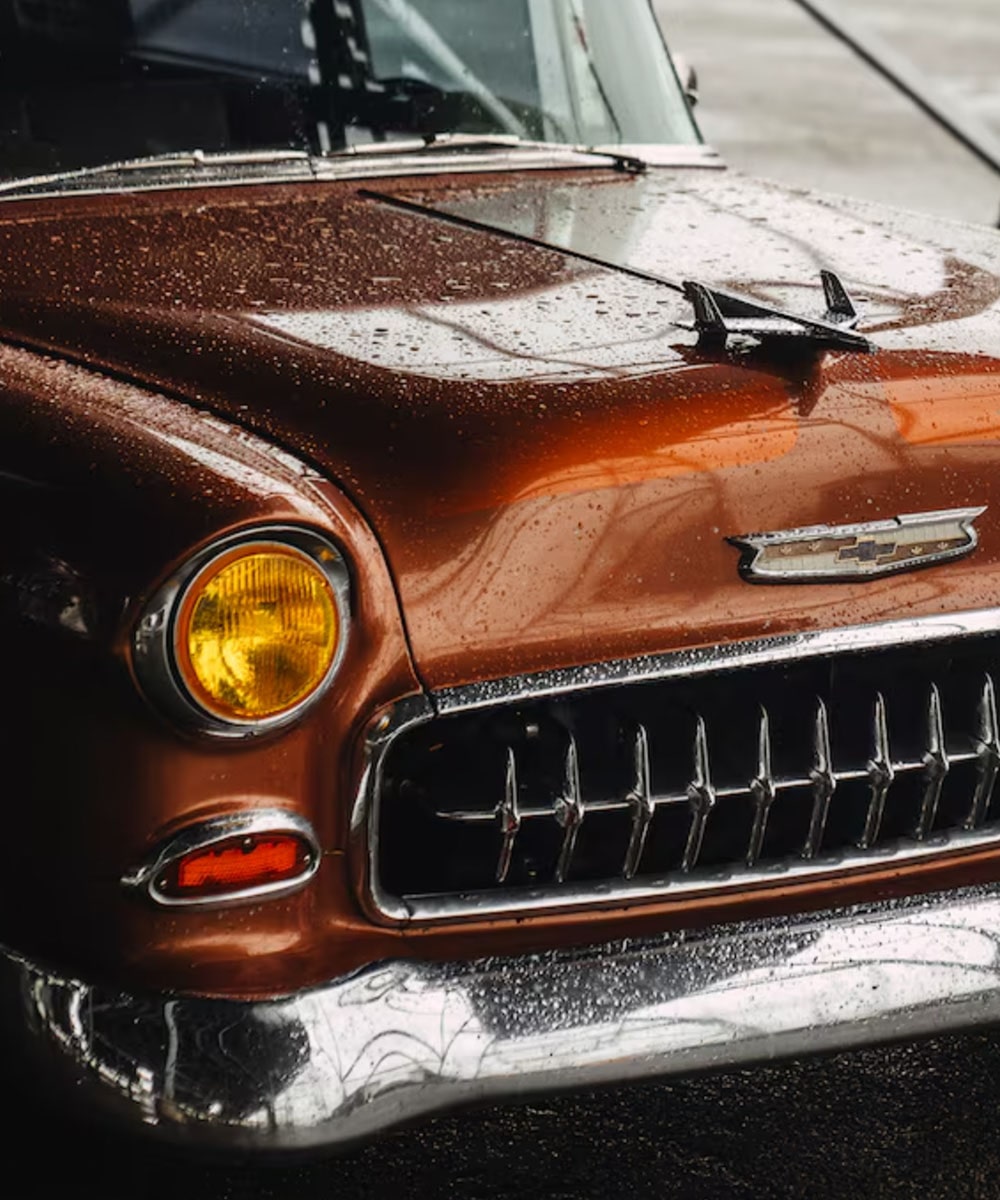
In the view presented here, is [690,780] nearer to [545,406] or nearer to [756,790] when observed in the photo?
[756,790]

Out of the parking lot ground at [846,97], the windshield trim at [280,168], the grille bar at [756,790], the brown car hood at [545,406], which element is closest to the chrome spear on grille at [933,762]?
the grille bar at [756,790]

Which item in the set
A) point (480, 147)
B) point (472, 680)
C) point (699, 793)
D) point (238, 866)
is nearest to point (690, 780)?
point (699, 793)

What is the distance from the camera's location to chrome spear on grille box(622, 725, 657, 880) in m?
2.12

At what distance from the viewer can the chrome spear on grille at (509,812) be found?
6.85 ft

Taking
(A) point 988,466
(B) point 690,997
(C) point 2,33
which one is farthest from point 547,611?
(C) point 2,33

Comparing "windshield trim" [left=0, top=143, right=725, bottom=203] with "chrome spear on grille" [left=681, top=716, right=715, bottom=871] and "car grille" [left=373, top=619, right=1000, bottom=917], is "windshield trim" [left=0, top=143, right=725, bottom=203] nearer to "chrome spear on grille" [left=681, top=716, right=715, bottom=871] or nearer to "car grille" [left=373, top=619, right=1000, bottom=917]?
"car grille" [left=373, top=619, right=1000, bottom=917]

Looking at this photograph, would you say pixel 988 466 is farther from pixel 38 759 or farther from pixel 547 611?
pixel 38 759

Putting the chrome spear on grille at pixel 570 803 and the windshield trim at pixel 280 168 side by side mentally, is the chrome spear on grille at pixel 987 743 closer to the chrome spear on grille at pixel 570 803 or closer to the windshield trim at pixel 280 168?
the chrome spear on grille at pixel 570 803

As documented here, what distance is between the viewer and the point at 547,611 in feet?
6.77

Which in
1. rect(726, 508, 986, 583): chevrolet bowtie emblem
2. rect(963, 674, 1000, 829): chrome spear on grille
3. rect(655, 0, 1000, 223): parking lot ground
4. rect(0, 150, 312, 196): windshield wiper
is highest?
rect(0, 150, 312, 196): windshield wiper

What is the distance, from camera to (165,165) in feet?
9.50

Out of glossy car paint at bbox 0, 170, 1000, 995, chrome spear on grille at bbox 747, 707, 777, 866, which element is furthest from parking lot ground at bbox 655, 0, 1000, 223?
chrome spear on grille at bbox 747, 707, 777, 866

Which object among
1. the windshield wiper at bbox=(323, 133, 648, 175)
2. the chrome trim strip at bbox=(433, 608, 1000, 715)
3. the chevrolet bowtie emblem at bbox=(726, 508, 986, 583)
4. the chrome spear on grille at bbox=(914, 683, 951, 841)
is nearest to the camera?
the chrome trim strip at bbox=(433, 608, 1000, 715)

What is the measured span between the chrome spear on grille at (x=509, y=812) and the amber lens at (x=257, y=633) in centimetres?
26
